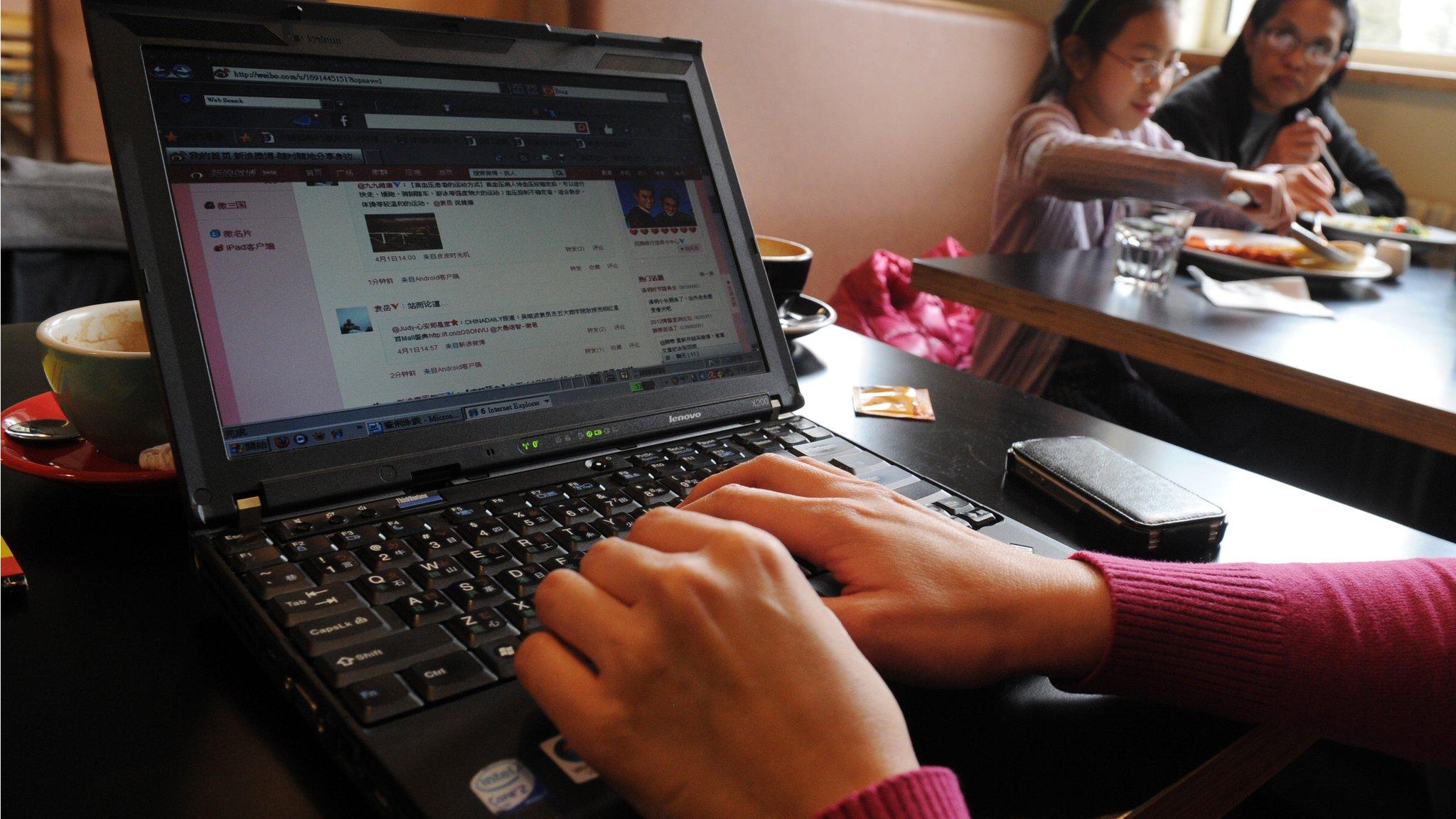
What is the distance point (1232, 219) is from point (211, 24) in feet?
6.52

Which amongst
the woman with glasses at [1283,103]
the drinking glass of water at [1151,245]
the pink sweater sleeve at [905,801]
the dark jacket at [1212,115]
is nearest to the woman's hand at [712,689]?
the pink sweater sleeve at [905,801]

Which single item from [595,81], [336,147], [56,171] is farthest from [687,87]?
[56,171]

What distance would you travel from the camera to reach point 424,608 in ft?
1.24

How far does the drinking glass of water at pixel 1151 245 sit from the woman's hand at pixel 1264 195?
28 cm

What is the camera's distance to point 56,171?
4.25 ft

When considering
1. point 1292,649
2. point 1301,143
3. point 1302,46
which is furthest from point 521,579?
point 1302,46

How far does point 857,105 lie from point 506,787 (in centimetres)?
210

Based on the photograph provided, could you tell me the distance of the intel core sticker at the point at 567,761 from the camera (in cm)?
32

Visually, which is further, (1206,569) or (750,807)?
(1206,569)

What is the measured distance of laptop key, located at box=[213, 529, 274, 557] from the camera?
41cm

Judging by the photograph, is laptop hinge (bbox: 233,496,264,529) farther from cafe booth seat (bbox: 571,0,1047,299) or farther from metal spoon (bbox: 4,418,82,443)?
cafe booth seat (bbox: 571,0,1047,299)

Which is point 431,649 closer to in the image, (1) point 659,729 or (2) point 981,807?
(1) point 659,729

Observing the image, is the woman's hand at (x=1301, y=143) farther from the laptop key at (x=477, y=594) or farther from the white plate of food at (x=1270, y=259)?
the laptop key at (x=477, y=594)

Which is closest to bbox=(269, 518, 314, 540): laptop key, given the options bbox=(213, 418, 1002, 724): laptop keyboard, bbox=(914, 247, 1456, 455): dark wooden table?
bbox=(213, 418, 1002, 724): laptop keyboard
